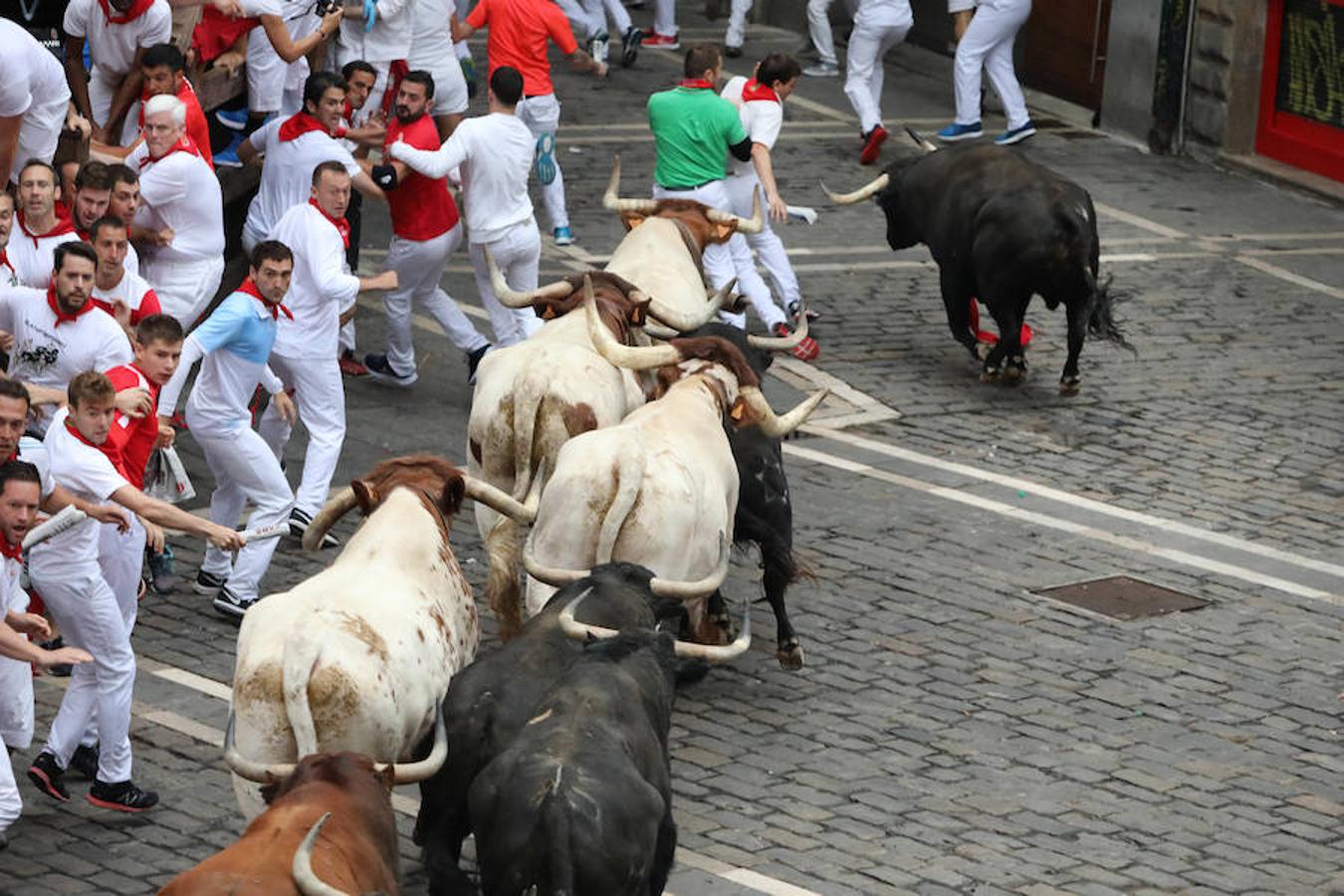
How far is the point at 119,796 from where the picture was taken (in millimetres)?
9891

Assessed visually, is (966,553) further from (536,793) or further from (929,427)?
(536,793)

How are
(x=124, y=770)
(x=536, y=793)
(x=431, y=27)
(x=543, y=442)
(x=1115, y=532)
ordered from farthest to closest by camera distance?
(x=431, y=27), (x=1115, y=532), (x=543, y=442), (x=124, y=770), (x=536, y=793)

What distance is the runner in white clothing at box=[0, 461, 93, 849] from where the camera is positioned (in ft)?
29.2

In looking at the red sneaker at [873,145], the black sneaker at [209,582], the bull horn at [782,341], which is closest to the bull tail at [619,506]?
the bull horn at [782,341]

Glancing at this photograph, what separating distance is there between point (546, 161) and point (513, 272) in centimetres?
289

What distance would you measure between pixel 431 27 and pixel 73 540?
9.57 meters

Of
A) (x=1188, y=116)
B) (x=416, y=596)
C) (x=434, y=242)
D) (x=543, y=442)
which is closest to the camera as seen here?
(x=416, y=596)

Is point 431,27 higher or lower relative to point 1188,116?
higher

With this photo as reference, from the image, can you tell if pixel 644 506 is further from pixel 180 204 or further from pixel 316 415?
pixel 180 204

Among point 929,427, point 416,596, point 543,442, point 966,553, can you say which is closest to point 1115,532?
point 966,553

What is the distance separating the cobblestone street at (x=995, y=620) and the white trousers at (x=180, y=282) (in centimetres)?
109

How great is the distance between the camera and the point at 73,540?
31.2ft

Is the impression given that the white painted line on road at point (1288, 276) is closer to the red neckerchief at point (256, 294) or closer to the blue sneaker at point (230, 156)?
the blue sneaker at point (230, 156)

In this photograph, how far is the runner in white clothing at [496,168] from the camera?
15.0m
